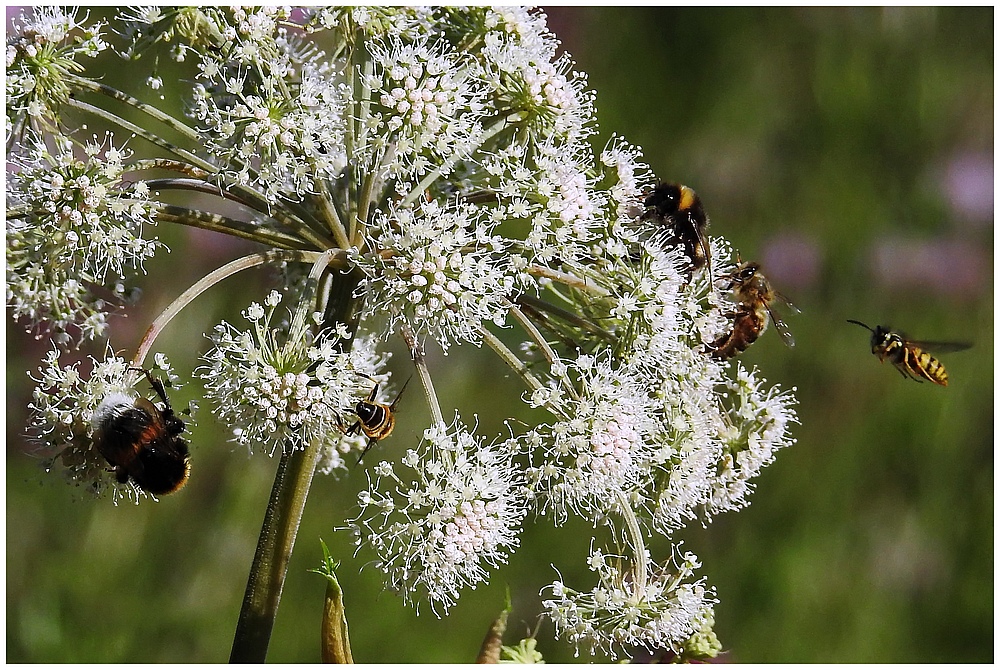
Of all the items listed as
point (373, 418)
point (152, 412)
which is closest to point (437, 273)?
point (373, 418)

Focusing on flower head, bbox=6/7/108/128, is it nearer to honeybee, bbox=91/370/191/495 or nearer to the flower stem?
the flower stem

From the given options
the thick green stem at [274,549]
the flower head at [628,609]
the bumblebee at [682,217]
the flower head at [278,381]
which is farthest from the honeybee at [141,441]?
the bumblebee at [682,217]

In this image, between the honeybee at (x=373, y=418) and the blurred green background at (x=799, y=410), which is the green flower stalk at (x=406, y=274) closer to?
the honeybee at (x=373, y=418)

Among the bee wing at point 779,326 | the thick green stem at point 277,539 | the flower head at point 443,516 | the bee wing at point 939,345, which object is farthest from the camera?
the bee wing at point 939,345

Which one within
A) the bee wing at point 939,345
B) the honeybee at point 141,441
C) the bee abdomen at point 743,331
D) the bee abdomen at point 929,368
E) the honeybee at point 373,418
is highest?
the bee wing at point 939,345

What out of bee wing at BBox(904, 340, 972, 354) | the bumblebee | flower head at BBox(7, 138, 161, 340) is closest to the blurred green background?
bee wing at BBox(904, 340, 972, 354)

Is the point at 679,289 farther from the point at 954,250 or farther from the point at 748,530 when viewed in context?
the point at 954,250

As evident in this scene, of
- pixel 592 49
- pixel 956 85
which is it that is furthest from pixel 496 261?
pixel 956 85
